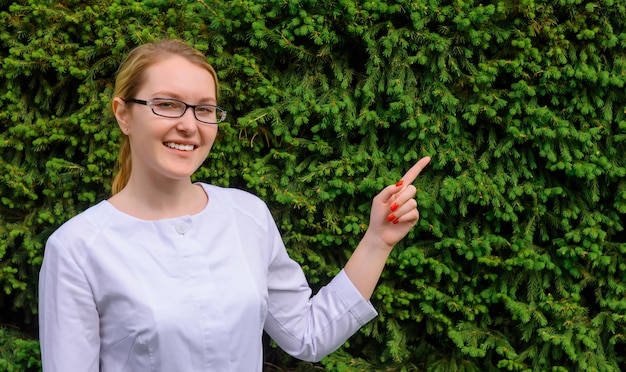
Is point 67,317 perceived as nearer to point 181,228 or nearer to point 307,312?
point 181,228

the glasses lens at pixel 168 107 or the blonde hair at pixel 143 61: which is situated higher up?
the blonde hair at pixel 143 61

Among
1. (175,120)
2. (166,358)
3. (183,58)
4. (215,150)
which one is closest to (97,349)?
(166,358)

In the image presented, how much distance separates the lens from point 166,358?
1.67m

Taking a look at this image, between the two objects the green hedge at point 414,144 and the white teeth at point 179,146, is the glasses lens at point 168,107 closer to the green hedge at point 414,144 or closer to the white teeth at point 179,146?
the white teeth at point 179,146

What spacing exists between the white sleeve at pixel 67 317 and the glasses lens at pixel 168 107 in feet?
1.46

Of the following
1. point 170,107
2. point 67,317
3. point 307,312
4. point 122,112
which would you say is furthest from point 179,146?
point 307,312

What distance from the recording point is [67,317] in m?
1.66

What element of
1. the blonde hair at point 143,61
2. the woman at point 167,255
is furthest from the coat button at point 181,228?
the blonde hair at point 143,61

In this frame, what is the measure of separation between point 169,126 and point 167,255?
35 cm

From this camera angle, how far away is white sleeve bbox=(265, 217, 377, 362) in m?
2.07

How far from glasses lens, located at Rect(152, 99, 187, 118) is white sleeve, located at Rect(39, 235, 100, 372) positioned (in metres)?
0.44

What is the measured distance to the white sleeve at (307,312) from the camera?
2072mm

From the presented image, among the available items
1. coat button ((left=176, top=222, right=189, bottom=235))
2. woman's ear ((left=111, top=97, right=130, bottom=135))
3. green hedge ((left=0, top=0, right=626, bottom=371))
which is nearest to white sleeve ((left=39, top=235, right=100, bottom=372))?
coat button ((left=176, top=222, right=189, bottom=235))

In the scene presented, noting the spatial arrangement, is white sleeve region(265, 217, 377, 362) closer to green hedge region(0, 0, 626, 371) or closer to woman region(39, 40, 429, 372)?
woman region(39, 40, 429, 372)
